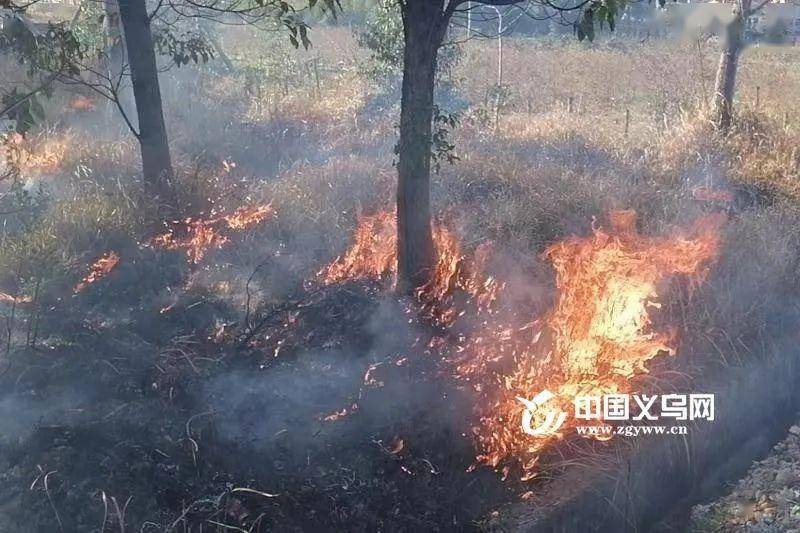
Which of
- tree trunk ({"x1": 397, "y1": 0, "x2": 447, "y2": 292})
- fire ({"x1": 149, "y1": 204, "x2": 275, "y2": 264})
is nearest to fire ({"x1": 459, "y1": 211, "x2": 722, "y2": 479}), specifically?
tree trunk ({"x1": 397, "y1": 0, "x2": 447, "y2": 292})

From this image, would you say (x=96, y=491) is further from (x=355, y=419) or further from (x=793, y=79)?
(x=793, y=79)

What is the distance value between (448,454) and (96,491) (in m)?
2.08

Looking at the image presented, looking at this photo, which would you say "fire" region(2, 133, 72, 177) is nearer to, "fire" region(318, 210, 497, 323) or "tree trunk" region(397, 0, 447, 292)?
"fire" region(318, 210, 497, 323)

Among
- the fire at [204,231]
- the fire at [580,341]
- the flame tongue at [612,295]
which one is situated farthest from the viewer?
the fire at [204,231]

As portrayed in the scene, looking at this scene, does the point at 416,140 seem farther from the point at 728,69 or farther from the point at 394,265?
the point at 728,69

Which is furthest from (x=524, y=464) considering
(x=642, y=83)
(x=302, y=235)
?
(x=642, y=83)

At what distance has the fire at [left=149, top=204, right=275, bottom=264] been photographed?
693 cm

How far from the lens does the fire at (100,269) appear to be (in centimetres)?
630

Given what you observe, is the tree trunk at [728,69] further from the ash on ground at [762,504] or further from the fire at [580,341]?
the ash on ground at [762,504]

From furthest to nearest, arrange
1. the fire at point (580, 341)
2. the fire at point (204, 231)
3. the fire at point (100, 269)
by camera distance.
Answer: the fire at point (204, 231) < the fire at point (100, 269) < the fire at point (580, 341)

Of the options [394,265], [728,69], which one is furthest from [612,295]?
[728,69]

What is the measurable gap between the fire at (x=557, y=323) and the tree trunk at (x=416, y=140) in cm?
22

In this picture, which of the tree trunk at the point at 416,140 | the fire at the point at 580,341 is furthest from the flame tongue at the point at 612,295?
the tree trunk at the point at 416,140

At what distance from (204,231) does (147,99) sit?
1503 mm
